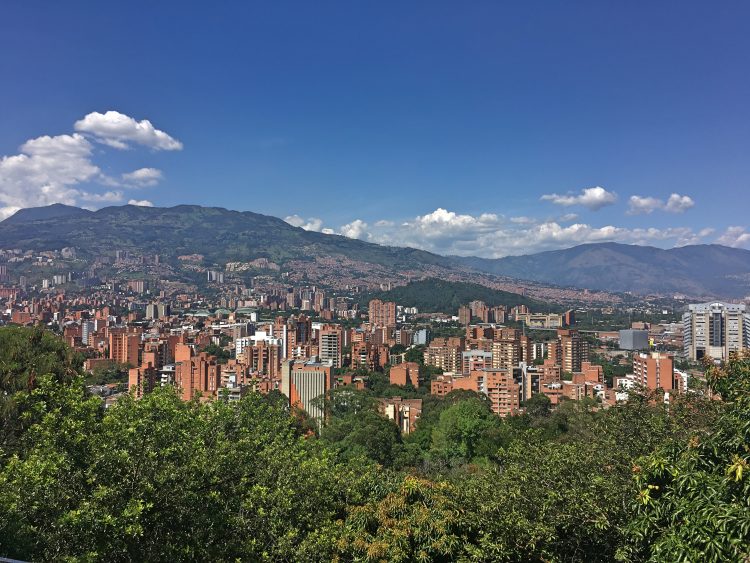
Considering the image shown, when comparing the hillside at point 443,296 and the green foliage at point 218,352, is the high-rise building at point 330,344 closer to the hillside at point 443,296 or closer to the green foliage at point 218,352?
the green foliage at point 218,352

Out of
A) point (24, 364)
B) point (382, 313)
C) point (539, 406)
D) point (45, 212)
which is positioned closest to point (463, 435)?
point (539, 406)

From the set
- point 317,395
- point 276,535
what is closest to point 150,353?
point 317,395

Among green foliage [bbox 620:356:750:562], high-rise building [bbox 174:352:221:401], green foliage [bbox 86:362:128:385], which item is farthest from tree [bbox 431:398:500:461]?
green foliage [bbox 86:362:128:385]

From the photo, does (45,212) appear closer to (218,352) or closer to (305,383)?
(218,352)

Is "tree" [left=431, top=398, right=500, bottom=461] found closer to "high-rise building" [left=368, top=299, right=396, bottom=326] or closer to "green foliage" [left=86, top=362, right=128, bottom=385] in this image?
"green foliage" [left=86, top=362, right=128, bottom=385]

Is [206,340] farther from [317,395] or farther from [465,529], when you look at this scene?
[465,529]
